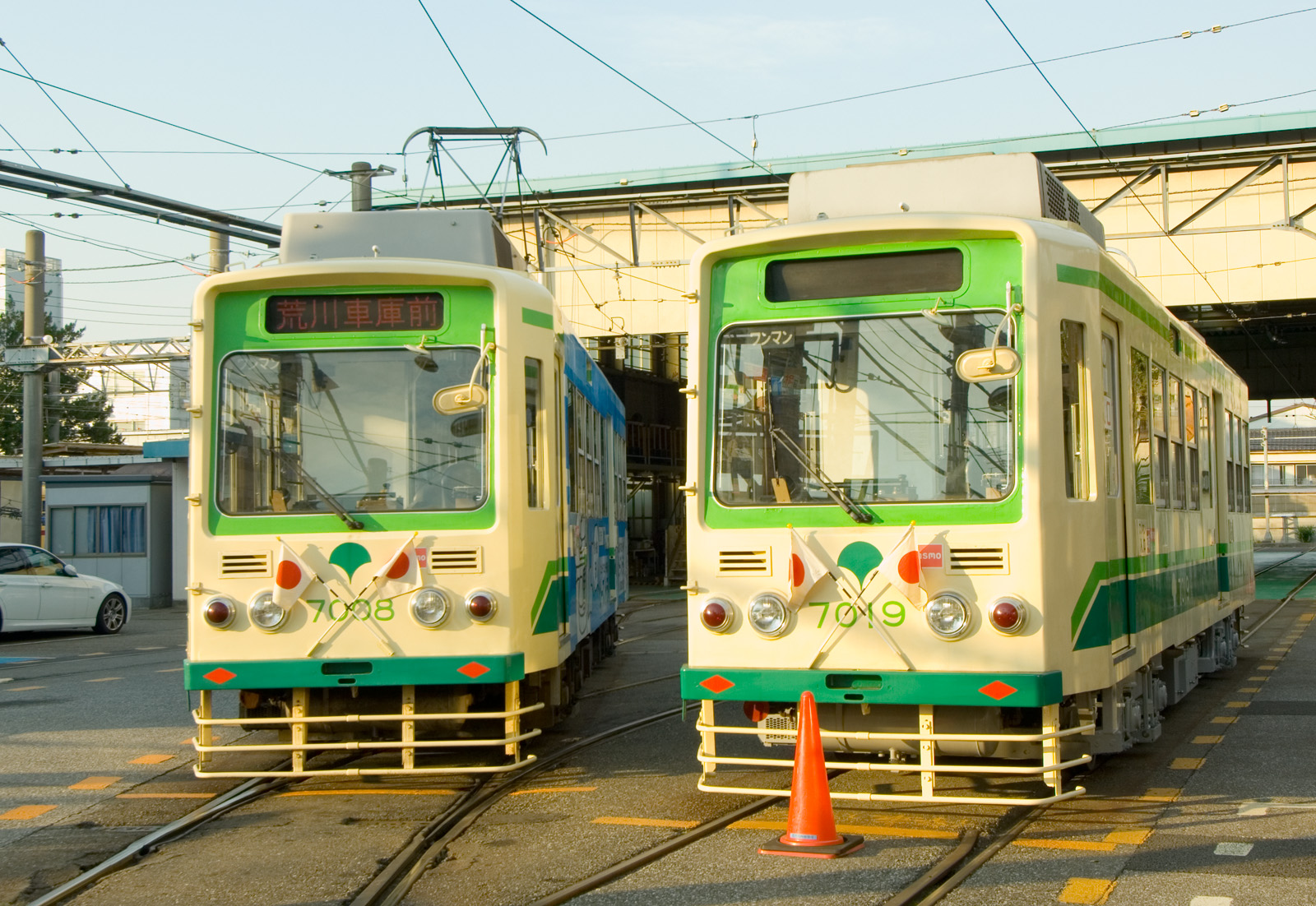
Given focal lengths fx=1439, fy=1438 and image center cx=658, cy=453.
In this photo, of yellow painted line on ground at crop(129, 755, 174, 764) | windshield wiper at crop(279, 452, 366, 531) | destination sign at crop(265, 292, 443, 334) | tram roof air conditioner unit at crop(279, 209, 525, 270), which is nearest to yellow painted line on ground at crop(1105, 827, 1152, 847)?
windshield wiper at crop(279, 452, 366, 531)

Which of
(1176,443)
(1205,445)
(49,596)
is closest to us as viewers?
(1176,443)

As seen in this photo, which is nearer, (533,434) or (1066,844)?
(1066,844)

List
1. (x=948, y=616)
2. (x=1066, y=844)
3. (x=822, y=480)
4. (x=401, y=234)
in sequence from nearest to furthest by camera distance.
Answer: (x=1066, y=844) < (x=948, y=616) < (x=822, y=480) < (x=401, y=234)

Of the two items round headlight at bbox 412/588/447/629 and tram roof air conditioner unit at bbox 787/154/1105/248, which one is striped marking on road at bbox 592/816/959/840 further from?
tram roof air conditioner unit at bbox 787/154/1105/248

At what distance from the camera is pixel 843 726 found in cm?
747

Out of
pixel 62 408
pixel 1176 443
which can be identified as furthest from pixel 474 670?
pixel 62 408

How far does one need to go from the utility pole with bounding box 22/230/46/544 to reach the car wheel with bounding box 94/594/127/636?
19.5ft

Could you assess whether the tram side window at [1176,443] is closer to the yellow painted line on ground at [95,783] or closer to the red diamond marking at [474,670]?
the red diamond marking at [474,670]

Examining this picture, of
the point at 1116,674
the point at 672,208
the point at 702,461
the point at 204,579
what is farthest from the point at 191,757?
the point at 672,208

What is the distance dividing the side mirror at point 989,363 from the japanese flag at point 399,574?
10.9 feet

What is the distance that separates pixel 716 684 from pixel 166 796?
11.3 ft

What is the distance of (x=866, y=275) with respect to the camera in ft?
24.8

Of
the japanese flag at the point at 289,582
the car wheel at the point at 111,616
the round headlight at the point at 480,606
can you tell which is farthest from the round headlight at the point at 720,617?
the car wheel at the point at 111,616

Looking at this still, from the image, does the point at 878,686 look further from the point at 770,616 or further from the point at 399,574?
the point at 399,574
